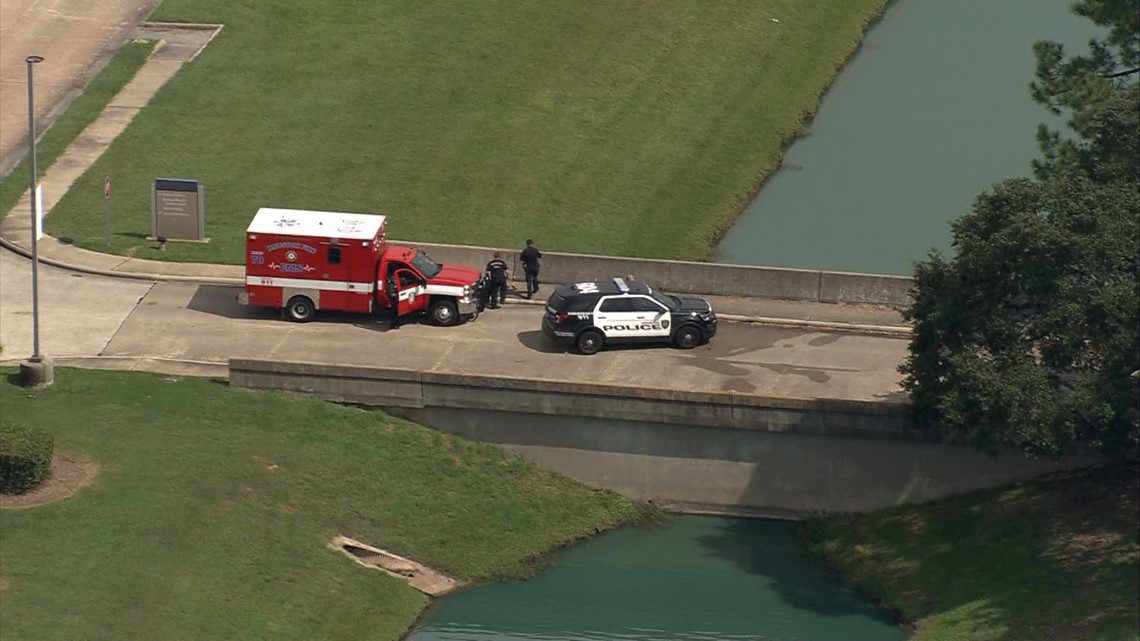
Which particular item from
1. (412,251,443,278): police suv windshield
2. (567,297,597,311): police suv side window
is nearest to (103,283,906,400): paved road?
(567,297,597,311): police suv side window

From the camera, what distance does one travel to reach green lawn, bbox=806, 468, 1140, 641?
4047cm

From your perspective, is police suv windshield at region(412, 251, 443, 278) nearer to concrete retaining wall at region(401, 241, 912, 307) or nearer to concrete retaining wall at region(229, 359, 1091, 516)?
concrete retaining wall at region(401, 241, 912, 307)

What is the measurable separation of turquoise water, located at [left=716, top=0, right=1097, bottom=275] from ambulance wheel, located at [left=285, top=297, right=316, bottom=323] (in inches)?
570

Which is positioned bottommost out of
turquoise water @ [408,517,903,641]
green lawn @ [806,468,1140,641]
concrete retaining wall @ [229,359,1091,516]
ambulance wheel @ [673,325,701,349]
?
turquoise water @ [408,517,903,641]

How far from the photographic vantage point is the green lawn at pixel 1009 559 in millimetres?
40469

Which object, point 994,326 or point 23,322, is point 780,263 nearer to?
point 994,326

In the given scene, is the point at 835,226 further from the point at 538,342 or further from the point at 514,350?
the point at 514,350

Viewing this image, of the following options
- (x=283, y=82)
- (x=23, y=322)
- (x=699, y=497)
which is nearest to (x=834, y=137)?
(x=283, y=82)

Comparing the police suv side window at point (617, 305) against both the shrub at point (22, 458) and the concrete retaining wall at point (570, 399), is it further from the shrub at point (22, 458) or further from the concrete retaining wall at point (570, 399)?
the shrub at point (22, 458)

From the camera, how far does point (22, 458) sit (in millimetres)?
41250

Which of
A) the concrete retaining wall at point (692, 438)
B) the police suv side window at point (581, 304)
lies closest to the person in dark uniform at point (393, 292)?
the concrete retaining wall at point (692, 438)

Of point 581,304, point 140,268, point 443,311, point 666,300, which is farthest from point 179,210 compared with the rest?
point 666,300

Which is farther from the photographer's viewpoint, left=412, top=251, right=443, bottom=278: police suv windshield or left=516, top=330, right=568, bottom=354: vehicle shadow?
left=412, top=251, right=443, bottom=278: police suv windshield

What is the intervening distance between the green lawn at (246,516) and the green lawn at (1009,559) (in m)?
6.16
